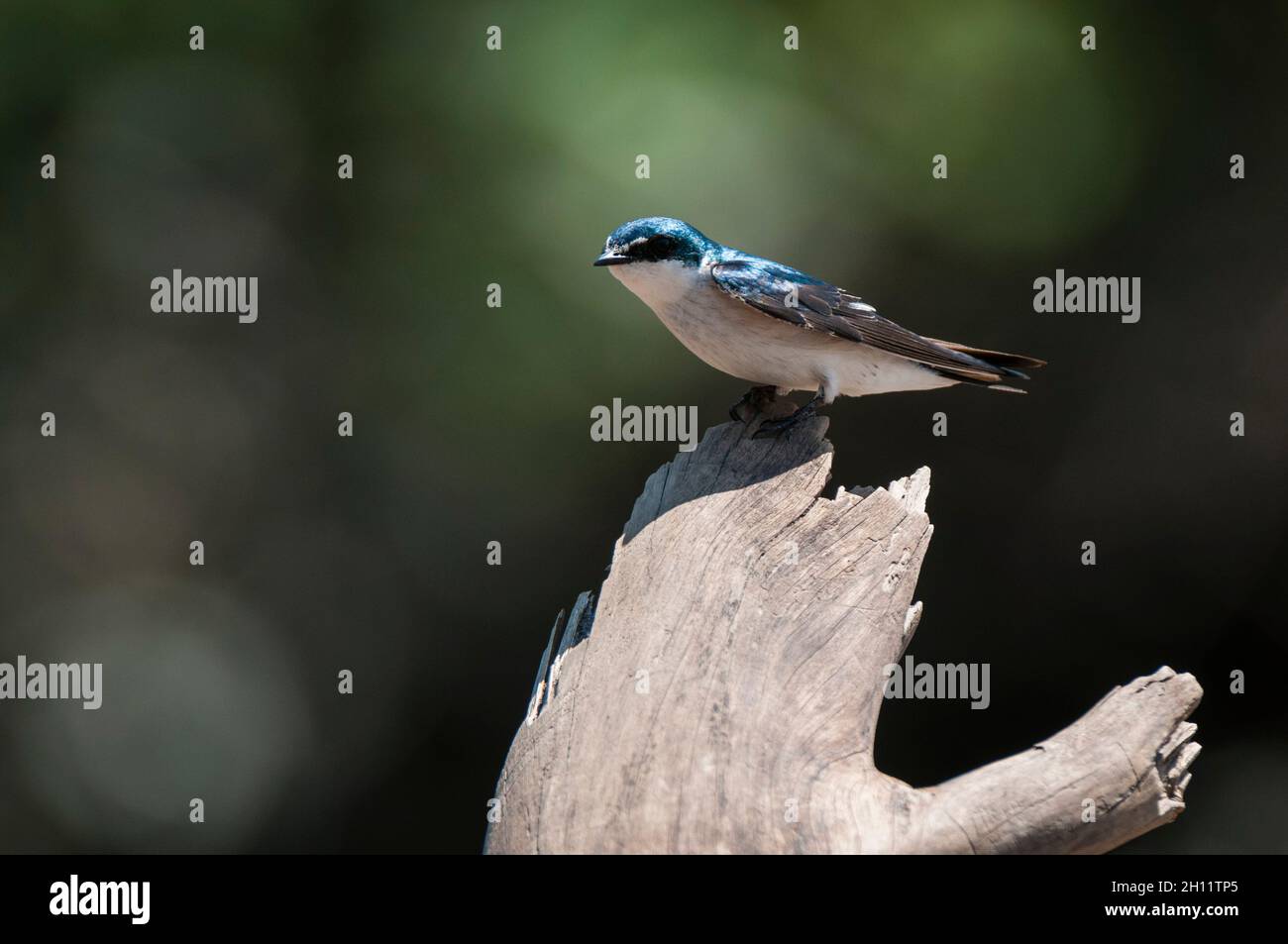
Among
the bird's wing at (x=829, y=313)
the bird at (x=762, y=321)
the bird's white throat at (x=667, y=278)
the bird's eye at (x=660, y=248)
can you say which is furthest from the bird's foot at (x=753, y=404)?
the bird's eye at (x=660, y=248)

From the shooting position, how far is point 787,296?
4.92 m

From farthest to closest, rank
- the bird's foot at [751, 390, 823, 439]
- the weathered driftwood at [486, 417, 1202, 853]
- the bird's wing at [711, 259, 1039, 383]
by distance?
the bird's wing at [711, 259, 1039, 383]
the bird's foot at [751, 390, 823, 439]
the weathered driftwood at [486, 417, 1202, 853]

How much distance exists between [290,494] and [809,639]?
221 inches

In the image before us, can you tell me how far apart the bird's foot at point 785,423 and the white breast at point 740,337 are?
0.20 m

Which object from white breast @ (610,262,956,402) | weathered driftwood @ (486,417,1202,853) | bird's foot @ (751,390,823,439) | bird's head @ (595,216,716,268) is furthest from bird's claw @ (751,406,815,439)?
bird's head @ (595,216,716,268)

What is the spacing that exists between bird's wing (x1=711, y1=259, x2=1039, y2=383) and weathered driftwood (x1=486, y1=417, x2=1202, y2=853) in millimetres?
629

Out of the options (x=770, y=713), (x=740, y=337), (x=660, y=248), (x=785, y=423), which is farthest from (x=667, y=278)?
(x=770, y=713)

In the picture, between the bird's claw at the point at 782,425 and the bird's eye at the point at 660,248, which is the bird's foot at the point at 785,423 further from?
the bird's eye at the point at 660,248

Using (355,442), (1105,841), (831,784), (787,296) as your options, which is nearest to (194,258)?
(355,442)

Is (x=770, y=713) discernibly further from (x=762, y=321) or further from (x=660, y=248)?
(x=660, y=248)

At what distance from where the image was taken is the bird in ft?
16.1

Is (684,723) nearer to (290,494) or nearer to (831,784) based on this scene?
(831,784)

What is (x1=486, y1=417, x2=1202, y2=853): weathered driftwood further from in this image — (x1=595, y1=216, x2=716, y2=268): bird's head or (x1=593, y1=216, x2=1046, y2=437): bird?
(x1=595, y1=216, x2=716, y2=268): bird's head

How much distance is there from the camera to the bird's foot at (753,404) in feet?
16.1
